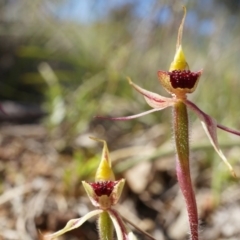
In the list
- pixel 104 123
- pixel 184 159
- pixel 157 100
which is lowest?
pixel 184 159

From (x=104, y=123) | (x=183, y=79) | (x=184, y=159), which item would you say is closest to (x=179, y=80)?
(x=183, y=79)

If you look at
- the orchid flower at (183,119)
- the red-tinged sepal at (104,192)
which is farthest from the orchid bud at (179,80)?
the red-tinged sepal at (104,192)

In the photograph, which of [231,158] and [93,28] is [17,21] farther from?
[231,158]

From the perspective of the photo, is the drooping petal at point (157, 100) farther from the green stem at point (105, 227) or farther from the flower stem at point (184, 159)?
the green stem at point (105, 227)

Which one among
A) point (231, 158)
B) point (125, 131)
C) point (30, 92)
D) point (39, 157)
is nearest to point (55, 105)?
point (39, 157)

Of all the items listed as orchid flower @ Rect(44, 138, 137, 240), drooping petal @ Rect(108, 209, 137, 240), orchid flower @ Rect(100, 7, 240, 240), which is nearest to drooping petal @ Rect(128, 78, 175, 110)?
orchid flower @ Rect(100, 7, 240, 240)

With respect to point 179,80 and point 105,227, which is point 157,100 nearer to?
point 179,80
